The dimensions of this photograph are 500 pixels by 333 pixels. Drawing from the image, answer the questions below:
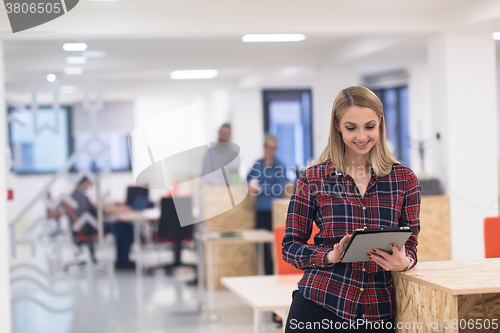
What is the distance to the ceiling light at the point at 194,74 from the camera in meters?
9.21

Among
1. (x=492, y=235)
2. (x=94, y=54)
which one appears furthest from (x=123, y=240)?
(x=492, y=235)

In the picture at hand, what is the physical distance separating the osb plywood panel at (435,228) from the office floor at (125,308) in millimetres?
1414

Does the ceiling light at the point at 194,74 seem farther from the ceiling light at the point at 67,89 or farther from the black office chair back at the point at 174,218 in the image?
the black office chair back at the point at 174,218

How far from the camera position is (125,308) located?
5941 mm

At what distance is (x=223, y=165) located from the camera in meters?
7.26

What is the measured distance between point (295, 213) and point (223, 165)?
5420 mm

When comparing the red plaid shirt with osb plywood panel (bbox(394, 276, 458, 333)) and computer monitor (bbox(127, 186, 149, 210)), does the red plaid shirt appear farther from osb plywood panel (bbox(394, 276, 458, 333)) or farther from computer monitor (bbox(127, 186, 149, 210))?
computer monitor (bbox(127, 186, 149, 210))

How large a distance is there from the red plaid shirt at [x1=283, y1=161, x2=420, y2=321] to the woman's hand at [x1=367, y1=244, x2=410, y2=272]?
6 centimetres

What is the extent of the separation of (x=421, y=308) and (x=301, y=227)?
0.40 metres

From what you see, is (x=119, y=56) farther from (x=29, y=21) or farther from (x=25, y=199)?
(x=25, y=199)

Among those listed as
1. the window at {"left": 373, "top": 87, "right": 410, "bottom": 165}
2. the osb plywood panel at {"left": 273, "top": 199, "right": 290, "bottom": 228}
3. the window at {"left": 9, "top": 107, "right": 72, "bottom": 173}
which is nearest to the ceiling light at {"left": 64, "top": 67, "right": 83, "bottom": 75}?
the osb plywood panel at {"left": 273, "top": 199, "right": 290, "bottom": 228}

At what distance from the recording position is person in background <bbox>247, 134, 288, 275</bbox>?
21.3 ft

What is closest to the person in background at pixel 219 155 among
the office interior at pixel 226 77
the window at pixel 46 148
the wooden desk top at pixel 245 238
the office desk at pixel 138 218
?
the office interior at pixel 226 77

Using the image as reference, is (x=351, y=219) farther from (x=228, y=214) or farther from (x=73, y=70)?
(x=73, y=70)
